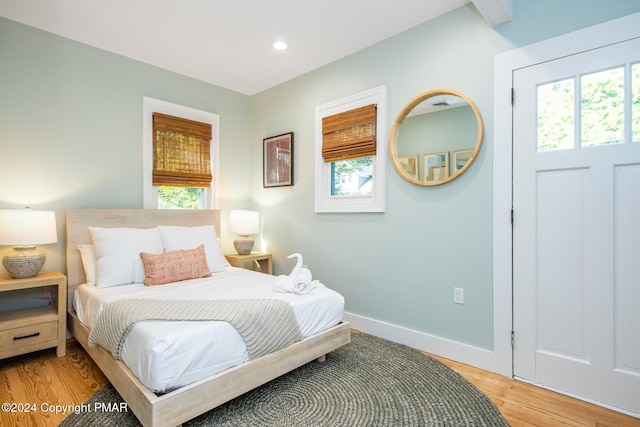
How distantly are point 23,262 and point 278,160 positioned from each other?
2.43 metres

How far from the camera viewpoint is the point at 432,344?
2.57 metres

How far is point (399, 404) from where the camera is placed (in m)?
1.87

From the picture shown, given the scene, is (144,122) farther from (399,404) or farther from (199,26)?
(399,404)

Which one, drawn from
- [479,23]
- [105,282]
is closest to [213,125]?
[105,282]

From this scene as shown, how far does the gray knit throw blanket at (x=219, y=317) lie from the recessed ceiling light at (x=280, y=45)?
87.3 inches

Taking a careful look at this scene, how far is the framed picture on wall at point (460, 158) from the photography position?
7.88 feet

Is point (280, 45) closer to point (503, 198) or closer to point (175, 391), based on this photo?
point (503, 198)

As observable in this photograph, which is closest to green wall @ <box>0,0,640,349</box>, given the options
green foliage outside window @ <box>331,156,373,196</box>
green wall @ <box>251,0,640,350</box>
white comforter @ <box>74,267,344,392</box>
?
green wall @ <box>251,0,640,350</box>

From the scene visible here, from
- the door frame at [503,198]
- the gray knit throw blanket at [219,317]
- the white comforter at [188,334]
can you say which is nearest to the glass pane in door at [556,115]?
the door frame at [503,198]

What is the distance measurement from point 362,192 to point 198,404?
211 cm

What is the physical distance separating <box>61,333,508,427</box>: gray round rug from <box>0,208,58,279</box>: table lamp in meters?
1.17

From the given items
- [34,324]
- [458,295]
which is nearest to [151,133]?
[34,324]

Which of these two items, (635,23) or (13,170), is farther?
(13,170)

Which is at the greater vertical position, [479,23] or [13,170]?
[479,23]
